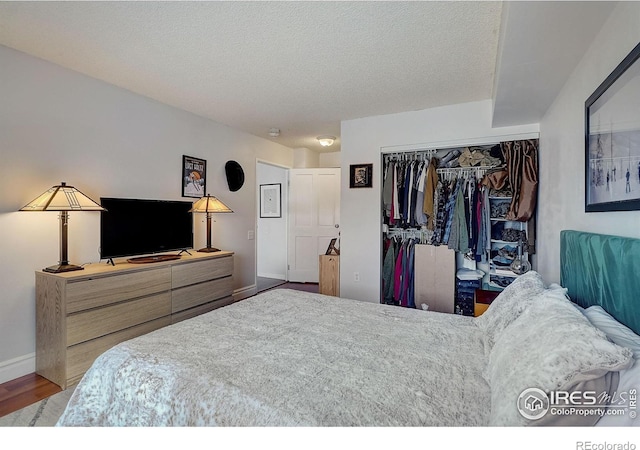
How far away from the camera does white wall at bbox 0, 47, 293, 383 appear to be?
2.18 m

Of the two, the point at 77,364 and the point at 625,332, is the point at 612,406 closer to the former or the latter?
the point at 625,332

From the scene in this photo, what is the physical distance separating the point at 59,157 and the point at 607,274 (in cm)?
354

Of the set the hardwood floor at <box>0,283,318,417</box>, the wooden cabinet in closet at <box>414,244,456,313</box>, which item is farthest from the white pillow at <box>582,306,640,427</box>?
the hardwood floor at <box>0,283,318,417</box>

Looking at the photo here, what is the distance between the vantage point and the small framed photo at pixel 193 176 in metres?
3.46

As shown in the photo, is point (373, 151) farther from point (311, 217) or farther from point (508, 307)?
point (508, 307)

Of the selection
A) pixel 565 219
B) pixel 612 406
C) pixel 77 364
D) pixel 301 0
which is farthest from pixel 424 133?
pixel 77 364

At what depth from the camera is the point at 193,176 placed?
3.55 metres

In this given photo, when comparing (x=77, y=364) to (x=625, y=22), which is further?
(x=77, y=364)

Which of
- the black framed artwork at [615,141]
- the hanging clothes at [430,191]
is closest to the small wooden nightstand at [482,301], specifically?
the hanging clothes at [430,191]

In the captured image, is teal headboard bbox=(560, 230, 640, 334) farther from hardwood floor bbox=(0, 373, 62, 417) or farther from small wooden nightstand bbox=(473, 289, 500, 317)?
hardwood floor bbox=(0, 373, 62, 417)

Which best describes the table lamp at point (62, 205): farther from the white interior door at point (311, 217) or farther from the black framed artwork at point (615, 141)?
the white interior door at point (311, 217)

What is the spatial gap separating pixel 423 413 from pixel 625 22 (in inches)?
66.8

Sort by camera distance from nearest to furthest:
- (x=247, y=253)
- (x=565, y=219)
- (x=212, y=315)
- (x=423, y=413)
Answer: (x=423, y=413), (x=212, y=315), (x=565, y=219), (x=247, y=253)

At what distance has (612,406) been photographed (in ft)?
2.57
